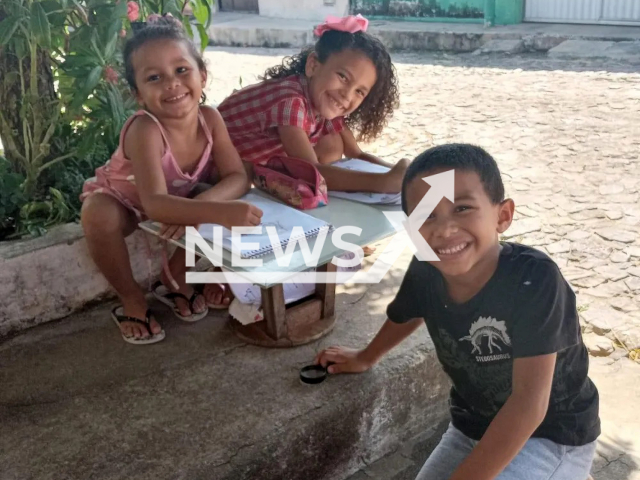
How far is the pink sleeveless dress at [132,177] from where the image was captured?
7.61 feet

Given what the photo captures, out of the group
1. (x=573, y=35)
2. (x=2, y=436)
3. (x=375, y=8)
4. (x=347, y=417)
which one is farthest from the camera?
(x=375, y=8)

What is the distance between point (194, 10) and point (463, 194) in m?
1.80

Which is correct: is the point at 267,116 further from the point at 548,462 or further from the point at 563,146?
the point at 563,146

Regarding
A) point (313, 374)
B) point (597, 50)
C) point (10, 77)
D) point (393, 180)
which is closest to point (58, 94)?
point (10, 77)

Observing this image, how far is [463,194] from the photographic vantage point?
5.19 ft

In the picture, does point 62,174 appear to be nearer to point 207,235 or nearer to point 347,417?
point 207,235

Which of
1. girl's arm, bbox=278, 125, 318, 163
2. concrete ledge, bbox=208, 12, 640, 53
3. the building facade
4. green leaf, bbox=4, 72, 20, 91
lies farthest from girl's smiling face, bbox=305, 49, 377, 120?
the building facade

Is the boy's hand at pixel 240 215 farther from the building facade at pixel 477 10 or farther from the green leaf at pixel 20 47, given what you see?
the building facade at pixel 477 10

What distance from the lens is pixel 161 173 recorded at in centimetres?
220

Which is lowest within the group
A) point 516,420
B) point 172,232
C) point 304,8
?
point 516,420

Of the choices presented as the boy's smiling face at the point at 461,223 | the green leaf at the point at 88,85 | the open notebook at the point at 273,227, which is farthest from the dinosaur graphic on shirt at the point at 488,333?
the green leaf at the point at 88,85

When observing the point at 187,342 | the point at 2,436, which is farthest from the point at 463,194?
the point at 2,436

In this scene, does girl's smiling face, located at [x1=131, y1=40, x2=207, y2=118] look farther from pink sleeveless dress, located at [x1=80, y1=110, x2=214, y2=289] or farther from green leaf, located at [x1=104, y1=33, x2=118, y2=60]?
green leaf, located at [x1=104, y1=33, x2=118, y2=60]

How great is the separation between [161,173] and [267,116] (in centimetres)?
60
